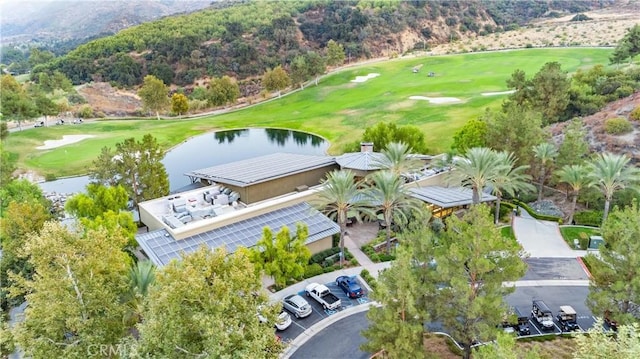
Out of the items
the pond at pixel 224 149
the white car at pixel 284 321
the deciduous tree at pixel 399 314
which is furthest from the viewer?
the pond at pixel 224 149

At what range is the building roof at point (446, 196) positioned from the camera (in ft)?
120

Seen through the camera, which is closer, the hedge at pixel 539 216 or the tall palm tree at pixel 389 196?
the tall palm tree at pixel 389 196

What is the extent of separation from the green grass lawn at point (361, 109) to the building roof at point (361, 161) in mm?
18149

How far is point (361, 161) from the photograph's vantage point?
42219 mm

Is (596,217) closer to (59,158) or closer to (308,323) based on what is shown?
(308,323)

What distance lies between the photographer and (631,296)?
21469mm

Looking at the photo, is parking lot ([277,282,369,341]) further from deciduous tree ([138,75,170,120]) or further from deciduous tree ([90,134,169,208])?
deciduous tree ([138,75,170,120])

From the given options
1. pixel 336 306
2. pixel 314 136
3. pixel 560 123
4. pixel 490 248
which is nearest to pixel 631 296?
pixel 490 248

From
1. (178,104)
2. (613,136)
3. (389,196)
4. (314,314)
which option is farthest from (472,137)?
(178,104)

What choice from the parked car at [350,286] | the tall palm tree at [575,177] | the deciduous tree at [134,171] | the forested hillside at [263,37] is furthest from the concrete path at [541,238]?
the forested hillside at [263,37]

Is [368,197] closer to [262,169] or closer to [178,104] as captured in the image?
[262,169]

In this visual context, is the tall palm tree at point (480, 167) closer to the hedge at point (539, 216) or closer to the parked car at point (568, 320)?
the hedge at point (539, 216)

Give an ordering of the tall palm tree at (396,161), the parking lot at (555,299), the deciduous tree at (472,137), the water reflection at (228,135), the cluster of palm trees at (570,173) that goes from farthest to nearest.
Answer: the water reflection at (228,135) → the deciduous tree at (472,137) → the tall palm tree at (396,161) → the cluster of palm trees at (570,173) → the parking lot at (555,299)

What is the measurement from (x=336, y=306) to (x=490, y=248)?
36.0 ft
